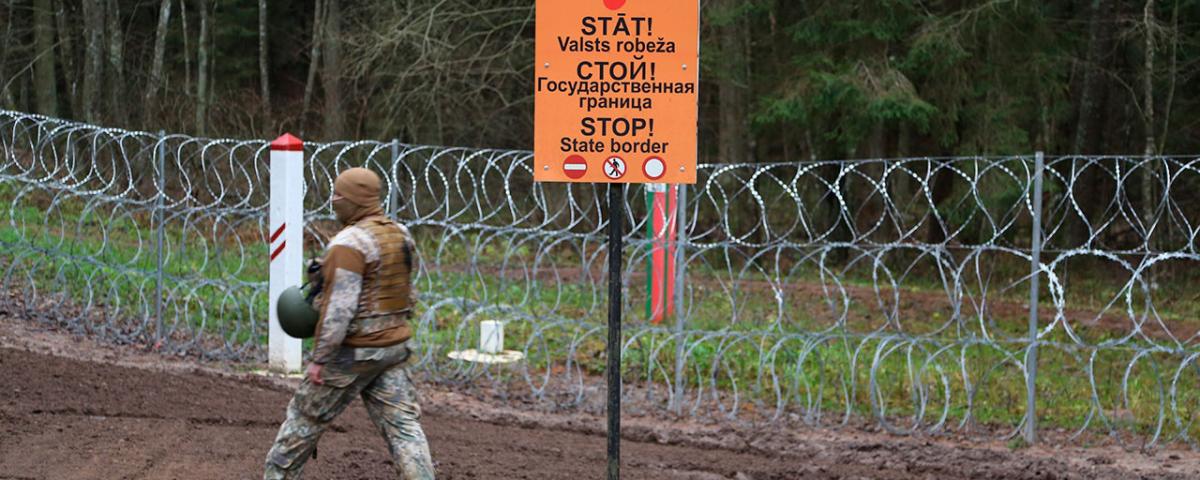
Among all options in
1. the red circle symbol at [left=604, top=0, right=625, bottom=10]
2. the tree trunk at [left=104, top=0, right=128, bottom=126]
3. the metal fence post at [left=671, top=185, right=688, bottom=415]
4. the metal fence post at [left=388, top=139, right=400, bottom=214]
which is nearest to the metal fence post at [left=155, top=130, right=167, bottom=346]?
the metal fence post at [left=388, top=139, right=400, bottom=214]

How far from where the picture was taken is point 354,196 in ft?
17.7

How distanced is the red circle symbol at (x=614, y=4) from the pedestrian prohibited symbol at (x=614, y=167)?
1.92ft

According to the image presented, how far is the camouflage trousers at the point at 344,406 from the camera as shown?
543cm

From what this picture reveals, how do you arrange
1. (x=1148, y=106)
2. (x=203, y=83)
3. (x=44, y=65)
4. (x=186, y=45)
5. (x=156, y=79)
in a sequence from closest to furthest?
(x=1148, y=106) < (x=156, y=79) < (x=44, y=65) < (x=203, y=83) < (x=186, y=45)

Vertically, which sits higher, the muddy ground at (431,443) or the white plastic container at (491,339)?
the white plastic container at (491,339)

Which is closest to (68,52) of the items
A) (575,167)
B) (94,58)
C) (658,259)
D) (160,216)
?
(94,58)

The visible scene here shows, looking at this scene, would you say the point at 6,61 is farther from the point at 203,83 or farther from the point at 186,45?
the point at 186,45

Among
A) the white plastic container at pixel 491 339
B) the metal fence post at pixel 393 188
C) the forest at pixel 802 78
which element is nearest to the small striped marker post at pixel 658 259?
the white plastic container at pixel 491 339

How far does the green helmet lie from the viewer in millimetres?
5434

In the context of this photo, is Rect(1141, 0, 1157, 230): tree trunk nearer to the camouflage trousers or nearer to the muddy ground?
the muddy ground

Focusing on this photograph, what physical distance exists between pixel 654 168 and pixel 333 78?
20465mm

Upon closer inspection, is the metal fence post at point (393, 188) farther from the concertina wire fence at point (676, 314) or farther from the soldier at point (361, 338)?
the soldier at point (361, 338)

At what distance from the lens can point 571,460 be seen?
7.69 metres

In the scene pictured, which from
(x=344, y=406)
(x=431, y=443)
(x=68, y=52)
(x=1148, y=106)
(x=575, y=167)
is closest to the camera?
(x=575, y=167)
